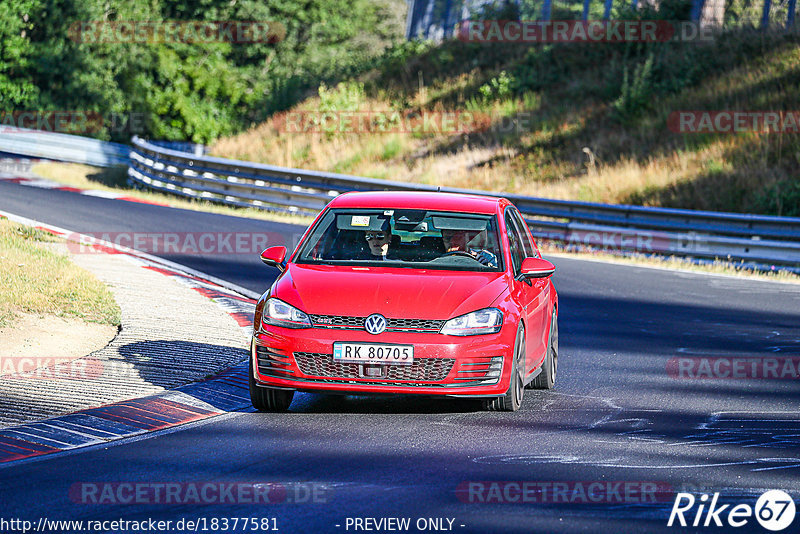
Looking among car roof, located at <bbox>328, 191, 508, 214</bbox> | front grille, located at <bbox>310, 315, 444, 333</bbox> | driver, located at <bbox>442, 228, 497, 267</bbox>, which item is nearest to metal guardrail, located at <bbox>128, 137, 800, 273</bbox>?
car roof, located at <bbox>328, 191, 508, 214</bbox>

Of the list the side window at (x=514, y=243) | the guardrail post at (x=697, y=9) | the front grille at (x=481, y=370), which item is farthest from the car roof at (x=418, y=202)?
the guardrail post at (x=697, y=9)

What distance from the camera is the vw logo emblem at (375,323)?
318 inches

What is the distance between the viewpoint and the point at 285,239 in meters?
21.4

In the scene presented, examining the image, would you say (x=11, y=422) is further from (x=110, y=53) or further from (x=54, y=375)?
(x=110, y=53)

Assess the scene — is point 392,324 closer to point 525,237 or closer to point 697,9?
point 525,237

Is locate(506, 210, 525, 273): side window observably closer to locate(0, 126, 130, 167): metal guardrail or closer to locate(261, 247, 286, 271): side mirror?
locate(261, 247, 286, 271): side mirror

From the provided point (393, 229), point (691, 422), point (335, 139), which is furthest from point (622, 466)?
point (335, 139)

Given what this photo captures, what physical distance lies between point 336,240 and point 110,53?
49464 millimetres

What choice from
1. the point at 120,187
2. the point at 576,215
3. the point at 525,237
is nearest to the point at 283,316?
the point at 525,237

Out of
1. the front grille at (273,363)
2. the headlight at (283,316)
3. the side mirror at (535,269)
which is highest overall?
the side mirror at (535,269)

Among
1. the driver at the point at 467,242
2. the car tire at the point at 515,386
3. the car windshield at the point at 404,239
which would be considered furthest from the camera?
the driver at the point at 467,242

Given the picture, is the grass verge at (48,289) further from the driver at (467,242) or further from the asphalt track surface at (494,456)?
the driver at (467,242)

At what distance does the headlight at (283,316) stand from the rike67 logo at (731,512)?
2946mm

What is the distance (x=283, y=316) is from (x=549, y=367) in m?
2.65
